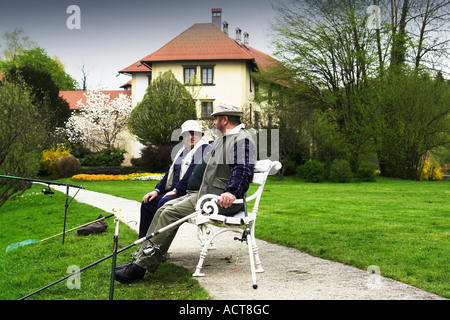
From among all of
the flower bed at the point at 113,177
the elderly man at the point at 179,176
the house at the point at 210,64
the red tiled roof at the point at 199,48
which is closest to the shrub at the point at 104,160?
the house at the point at 210,64

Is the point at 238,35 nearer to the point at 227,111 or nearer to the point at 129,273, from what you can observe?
the point at 227,111

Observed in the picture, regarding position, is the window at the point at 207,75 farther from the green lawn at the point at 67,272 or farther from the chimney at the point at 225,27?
the green lawn at the point at 67,272

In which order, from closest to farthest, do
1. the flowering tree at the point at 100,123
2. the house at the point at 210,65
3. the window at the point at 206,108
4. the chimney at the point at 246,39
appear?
the window at the point at 206,108 → the house at the point at 210,65 → the flowering tree at the point at 100,123 → the chimney at the point at 246,39

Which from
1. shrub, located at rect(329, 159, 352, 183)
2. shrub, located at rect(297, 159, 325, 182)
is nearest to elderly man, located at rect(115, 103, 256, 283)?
shrub, located at rect(297, 159, 325, 182)

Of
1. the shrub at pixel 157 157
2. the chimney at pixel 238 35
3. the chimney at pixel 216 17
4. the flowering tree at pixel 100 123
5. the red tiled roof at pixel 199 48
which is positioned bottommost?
the shrub at pixel 157 157

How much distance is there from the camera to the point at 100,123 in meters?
43.1

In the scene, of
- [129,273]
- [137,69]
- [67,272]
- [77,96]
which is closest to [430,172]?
[137,69]

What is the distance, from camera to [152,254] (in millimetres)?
4367

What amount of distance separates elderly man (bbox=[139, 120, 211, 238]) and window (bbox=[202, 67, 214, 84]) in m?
33.6

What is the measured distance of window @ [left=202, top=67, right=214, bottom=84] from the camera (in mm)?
39000

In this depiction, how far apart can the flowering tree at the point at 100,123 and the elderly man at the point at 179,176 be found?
36.6m

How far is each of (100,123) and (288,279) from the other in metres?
40.8

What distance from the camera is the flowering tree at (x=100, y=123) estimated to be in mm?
→ 42406
